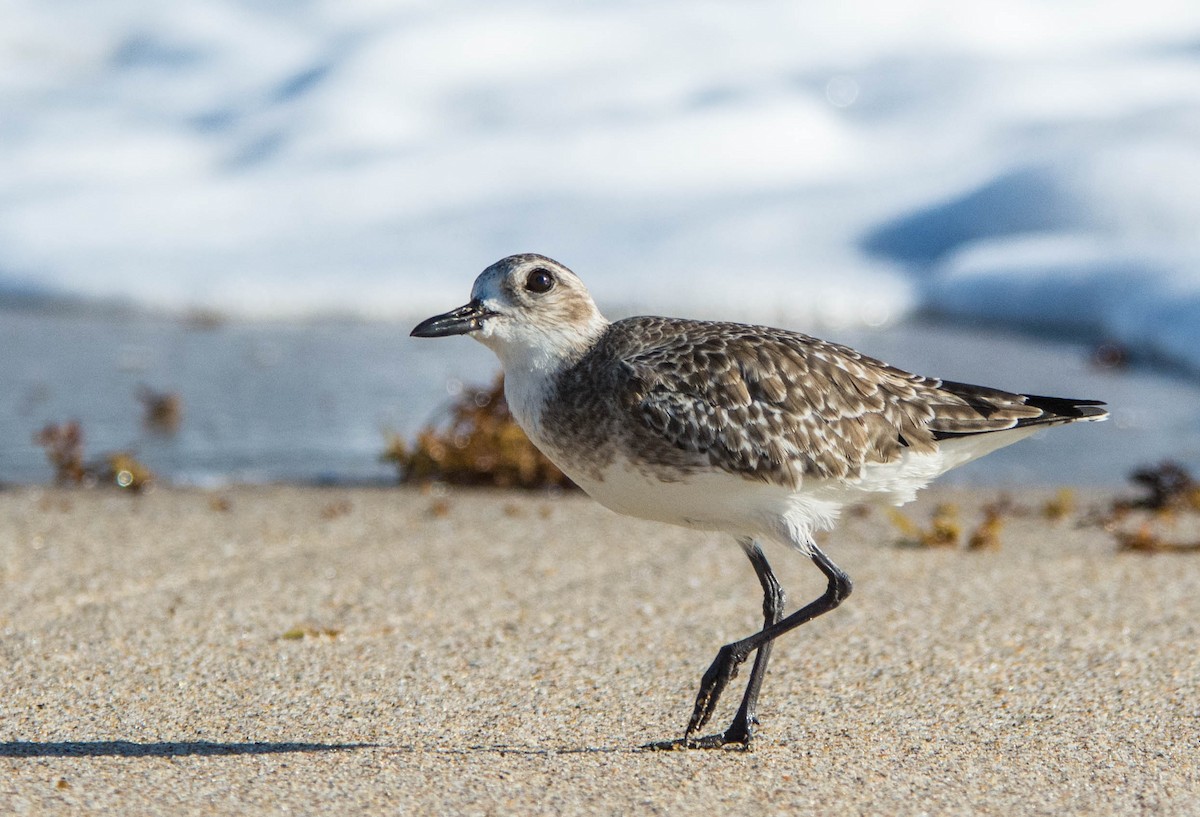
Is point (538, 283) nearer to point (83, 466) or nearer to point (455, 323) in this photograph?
point (455, 323)

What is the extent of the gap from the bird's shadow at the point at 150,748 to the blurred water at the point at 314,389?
3889 mm

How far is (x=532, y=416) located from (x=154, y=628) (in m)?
1.86

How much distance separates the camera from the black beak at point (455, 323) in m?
4.07

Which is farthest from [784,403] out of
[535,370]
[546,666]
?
[546,666]

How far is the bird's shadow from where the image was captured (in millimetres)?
3801

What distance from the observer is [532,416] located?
407 cm

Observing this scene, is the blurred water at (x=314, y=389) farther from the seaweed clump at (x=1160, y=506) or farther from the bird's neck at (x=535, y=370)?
the bird's neck at (x=535, y=370)

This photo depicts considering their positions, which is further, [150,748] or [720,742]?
[720,742]

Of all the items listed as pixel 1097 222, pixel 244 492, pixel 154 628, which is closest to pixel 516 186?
pixel 1097 222

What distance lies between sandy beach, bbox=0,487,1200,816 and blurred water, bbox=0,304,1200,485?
47.6 inches

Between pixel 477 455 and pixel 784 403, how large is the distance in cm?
370

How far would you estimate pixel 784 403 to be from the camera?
4.07 m

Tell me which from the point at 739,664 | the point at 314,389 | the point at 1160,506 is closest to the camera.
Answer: the point at 739,664

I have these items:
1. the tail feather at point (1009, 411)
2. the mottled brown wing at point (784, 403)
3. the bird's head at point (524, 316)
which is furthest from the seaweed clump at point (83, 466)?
the tail feather at point (1009, 411)
